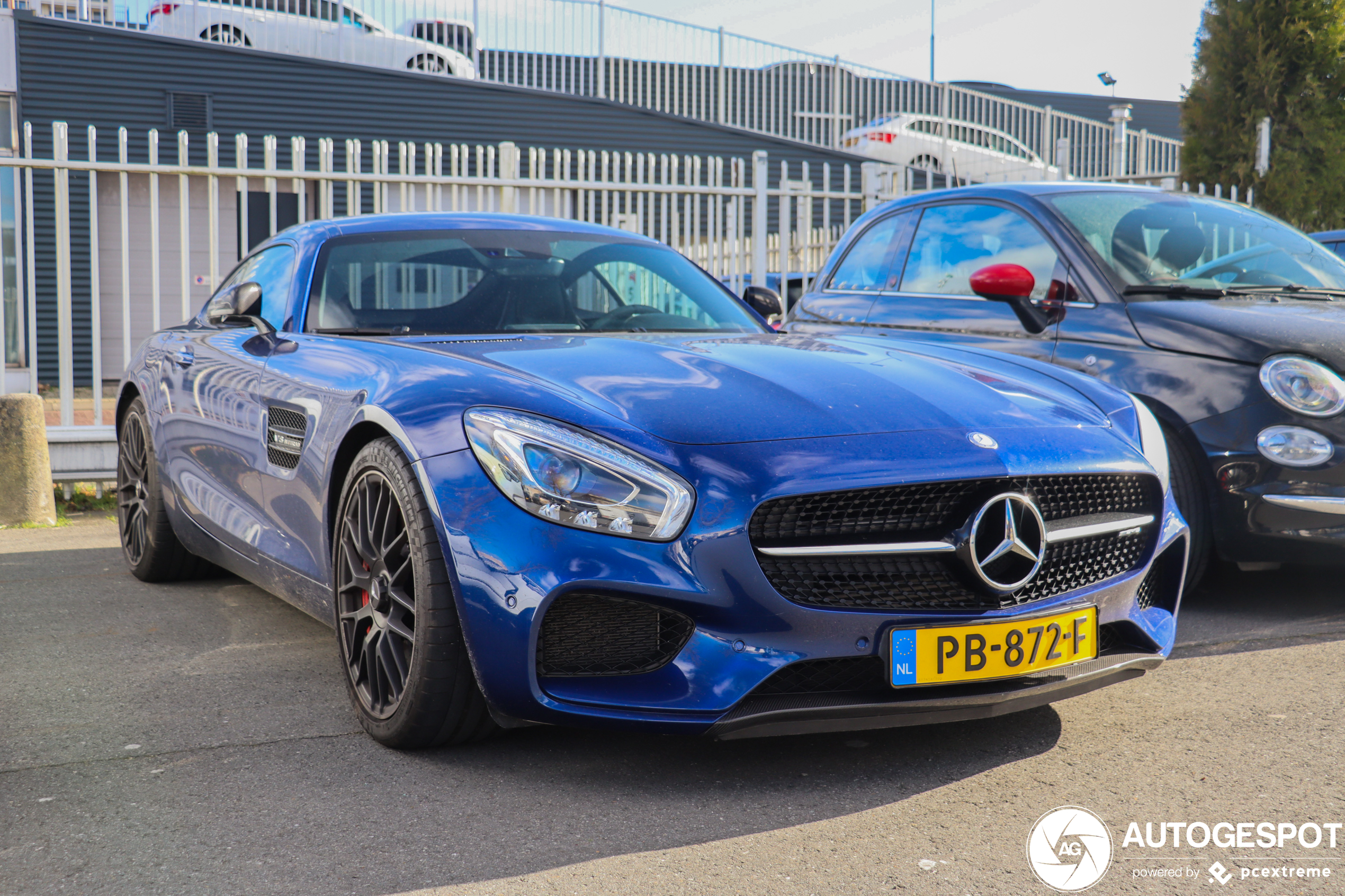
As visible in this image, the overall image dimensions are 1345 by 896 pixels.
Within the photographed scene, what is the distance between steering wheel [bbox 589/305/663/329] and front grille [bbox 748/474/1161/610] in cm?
149

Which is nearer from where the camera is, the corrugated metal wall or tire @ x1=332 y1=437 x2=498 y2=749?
tire @ x1=332 y1=437 x2=498 y2=749

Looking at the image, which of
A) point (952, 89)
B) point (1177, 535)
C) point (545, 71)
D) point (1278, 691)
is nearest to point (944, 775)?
Result: point (1177, 535)

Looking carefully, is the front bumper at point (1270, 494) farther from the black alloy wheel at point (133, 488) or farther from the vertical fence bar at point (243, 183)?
the vertical fence bar at point (243, 183)

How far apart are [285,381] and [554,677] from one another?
4.89ft

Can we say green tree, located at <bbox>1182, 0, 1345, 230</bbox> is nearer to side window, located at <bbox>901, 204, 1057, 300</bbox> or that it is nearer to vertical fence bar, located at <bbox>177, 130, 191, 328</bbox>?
side window, located at <bbox>901, 204, 1057, 300</bbox>

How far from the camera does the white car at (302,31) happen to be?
51.6 feet

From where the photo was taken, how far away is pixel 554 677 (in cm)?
254

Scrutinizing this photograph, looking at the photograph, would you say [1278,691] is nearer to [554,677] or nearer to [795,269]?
[554,677]

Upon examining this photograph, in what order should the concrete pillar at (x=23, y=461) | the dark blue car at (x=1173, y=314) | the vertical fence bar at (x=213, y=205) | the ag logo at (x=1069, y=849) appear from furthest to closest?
the vertical fence bar at (x=213, y=205) < the concrete pillar at (x=23, y=461) < the dark blue car at (x=1173, y=314) < the ag logo at (x=1069, y=849)

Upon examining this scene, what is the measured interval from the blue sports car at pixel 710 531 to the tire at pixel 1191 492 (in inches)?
35.7

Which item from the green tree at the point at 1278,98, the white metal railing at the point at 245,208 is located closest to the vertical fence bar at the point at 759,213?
the white metal railing at the point at 245,208

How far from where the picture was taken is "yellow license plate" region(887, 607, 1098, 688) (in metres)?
2.55

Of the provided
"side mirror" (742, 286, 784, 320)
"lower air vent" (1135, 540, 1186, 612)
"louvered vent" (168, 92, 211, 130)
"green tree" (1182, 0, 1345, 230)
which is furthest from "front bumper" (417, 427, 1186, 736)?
"louvered vent" (168, 92, 211, 130)

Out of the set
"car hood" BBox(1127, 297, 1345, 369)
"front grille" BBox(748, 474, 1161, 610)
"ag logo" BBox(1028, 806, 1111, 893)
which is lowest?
"ag logo" BBox(1028, 806, 1111, 893)
